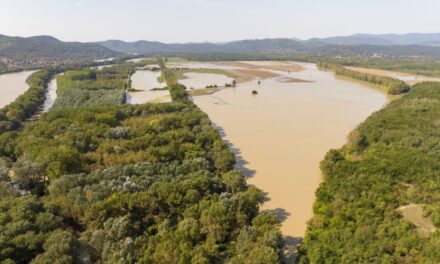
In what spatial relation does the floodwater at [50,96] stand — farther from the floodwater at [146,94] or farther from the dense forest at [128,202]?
the dense forest at [128,202]

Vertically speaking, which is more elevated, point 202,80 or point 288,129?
point 202,80

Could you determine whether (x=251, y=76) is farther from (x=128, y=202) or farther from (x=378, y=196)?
(x=128, y=202)

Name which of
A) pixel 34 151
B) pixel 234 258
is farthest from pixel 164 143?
pixel 234 258

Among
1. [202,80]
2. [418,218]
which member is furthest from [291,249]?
[202,80]

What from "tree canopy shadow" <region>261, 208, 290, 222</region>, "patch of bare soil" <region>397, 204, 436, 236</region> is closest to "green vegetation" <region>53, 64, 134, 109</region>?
"tree canopy shadow" <region>261, 208, 290, 222</region>

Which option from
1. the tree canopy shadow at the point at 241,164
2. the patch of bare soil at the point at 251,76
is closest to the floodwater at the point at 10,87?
the tree canopy shadow at the point at 241,164
